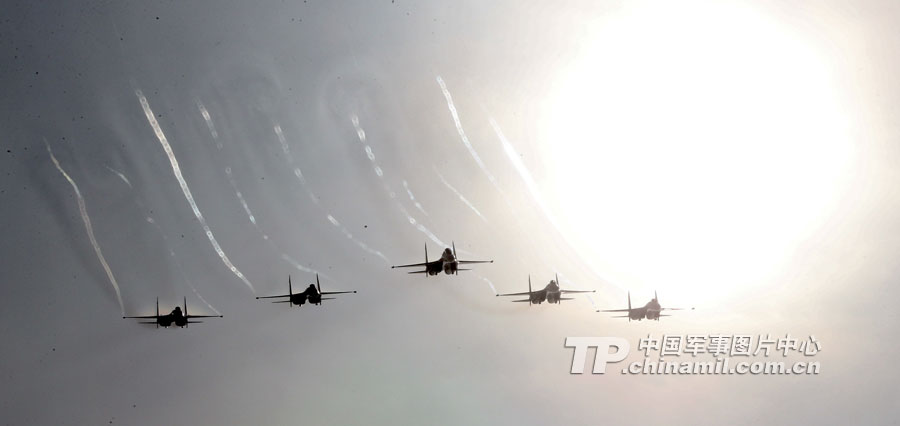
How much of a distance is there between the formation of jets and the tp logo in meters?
0.87

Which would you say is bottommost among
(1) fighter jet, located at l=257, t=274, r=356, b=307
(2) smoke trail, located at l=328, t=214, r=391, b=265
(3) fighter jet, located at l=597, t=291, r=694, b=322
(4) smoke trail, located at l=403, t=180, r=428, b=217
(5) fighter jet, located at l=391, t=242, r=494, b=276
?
(3) fighter jet, located at l=597, t=291, r=694, b=322

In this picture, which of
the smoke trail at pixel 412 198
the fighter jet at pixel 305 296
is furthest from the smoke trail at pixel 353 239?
the smoke trail at pixel 412 198

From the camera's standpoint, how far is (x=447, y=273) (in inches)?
1030

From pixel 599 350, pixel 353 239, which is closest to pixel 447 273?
pixel 353 239

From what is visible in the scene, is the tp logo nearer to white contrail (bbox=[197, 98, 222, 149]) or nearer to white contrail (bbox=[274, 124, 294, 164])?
white contrail (bbox=[274, 124, 294, 164])

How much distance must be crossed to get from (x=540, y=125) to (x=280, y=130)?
7.99 m

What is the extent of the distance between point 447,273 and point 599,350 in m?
5.37

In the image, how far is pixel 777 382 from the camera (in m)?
26.7

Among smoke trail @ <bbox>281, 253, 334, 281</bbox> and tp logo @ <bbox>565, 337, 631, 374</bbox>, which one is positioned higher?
smoke trail @ <bbox>281, 253, 334, 281</bbox>

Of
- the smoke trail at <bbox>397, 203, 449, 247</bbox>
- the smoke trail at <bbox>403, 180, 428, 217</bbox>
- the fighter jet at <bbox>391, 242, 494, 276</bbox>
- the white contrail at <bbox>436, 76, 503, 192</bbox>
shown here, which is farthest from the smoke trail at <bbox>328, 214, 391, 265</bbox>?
the white contrail at <bbox>436, 76, 503, 192</bbox>

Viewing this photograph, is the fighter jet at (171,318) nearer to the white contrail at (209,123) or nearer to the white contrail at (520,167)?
the white contrail at (209,123)

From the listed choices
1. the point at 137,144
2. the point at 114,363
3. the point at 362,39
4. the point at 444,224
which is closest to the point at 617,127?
the point at 444,224

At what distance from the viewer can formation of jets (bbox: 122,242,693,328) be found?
81.5 feet

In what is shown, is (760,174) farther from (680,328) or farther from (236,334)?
(236,334)
